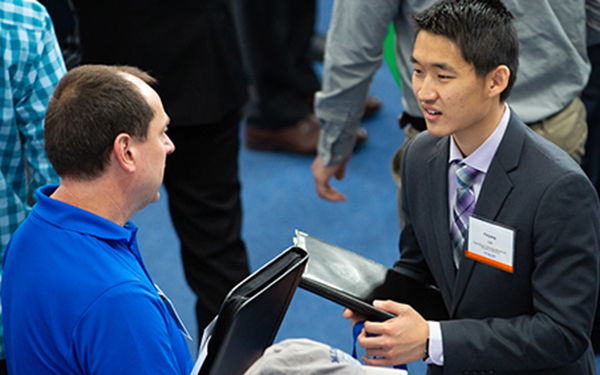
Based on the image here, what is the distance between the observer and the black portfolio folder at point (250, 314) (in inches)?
42.3

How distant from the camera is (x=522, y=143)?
4.38 feet

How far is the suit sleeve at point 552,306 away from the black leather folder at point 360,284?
14cm

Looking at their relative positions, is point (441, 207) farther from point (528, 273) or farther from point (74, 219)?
point (74, 219)

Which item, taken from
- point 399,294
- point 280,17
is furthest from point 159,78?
point 280,17

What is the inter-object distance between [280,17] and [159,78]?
6.38 feet

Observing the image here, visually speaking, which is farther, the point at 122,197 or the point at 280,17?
the point at 280,17

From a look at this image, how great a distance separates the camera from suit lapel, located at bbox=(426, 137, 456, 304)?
146cm

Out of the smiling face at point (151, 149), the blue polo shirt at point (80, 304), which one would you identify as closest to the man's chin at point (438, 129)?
the smiling face at point (151, 149)

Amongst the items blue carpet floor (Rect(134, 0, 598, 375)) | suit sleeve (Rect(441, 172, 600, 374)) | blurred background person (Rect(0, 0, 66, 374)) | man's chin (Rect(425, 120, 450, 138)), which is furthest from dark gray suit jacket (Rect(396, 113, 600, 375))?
blue carpet floor (Rect(134, 0, 598, 375))

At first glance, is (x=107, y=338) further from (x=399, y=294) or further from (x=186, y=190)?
(x=186, y=190)

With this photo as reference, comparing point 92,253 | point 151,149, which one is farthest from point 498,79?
point 92,253

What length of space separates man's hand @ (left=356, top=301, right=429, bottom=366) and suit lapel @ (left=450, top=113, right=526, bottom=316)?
9.9 inches

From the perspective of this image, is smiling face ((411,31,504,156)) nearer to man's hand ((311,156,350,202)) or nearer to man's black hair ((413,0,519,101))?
man's black hair ((413,0,519,101))

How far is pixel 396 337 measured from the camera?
4.33 feet
